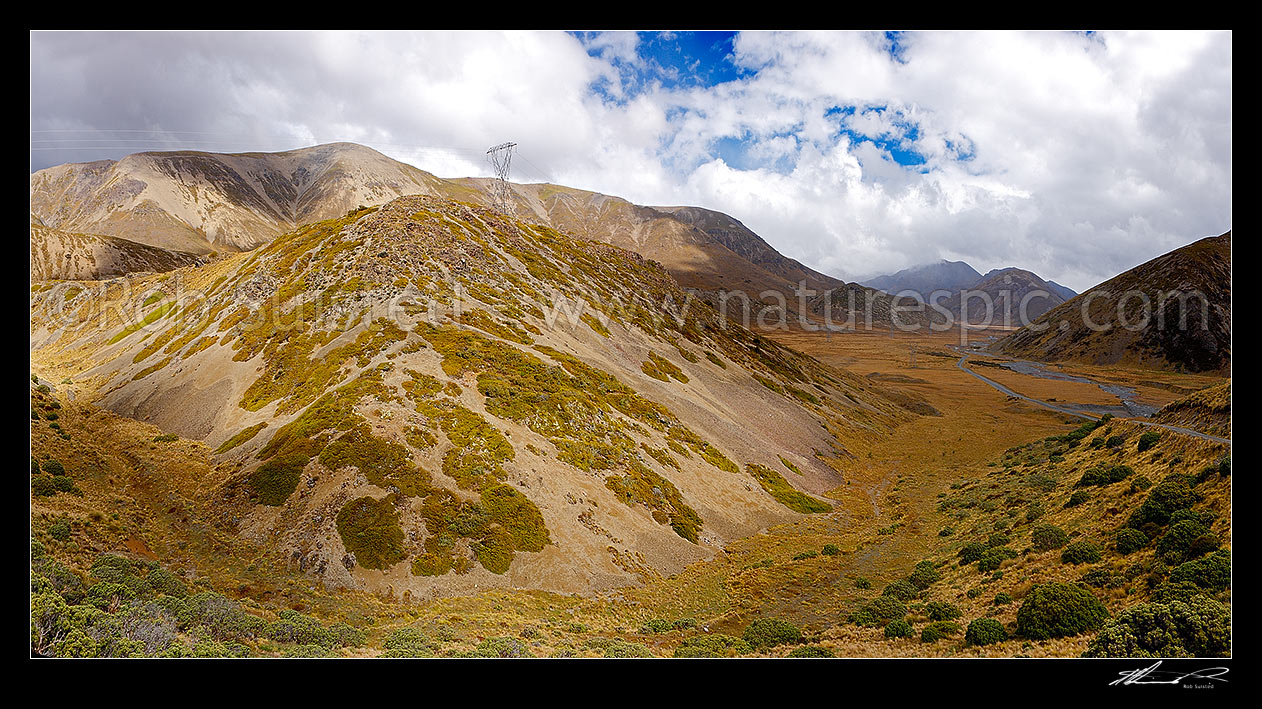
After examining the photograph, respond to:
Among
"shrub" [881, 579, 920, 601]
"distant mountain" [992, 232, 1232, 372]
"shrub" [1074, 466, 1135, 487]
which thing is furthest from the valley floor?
"distant mountain" [992, 232, 1232, 372]

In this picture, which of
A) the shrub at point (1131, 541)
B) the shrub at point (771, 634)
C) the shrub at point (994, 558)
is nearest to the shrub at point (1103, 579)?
the shrub at point (1131, 541)

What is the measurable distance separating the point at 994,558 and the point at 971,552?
1.67 metres

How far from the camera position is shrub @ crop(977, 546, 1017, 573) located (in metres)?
21.7

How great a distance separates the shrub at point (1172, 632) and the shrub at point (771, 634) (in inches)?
337

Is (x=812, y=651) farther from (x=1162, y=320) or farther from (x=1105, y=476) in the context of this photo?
(x=1162, y=320)

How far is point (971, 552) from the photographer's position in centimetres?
2372

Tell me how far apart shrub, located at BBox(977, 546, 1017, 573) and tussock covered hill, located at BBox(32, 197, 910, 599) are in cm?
1277

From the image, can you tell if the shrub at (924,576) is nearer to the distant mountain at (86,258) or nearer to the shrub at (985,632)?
the shrub at (985,632)

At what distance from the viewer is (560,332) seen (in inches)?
1960
